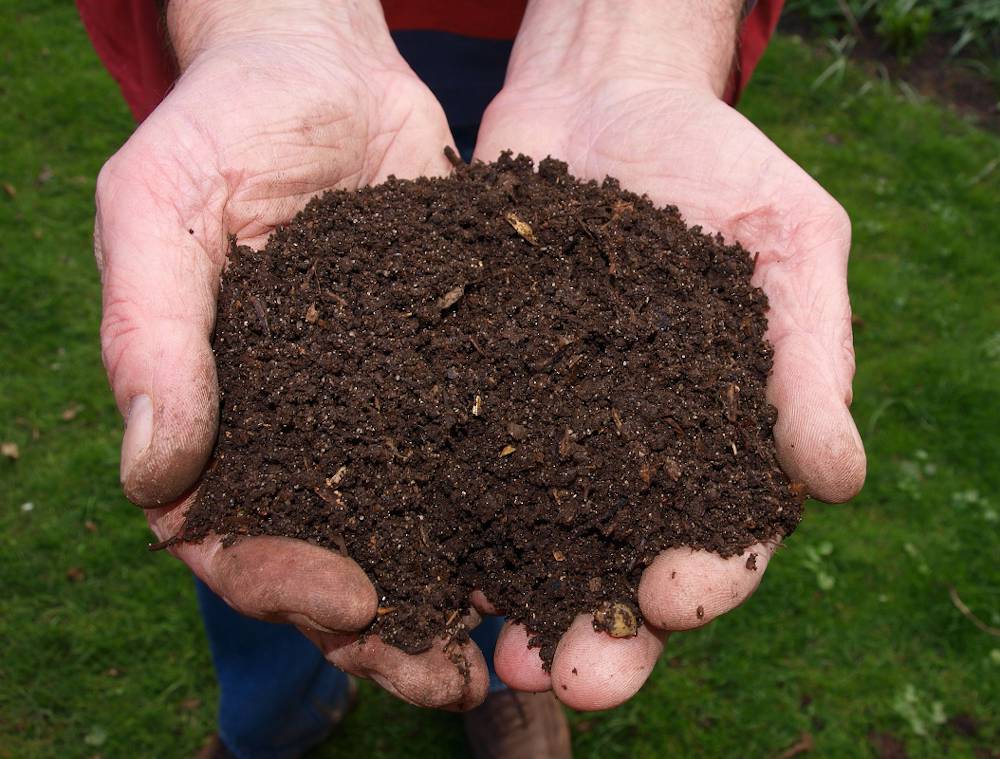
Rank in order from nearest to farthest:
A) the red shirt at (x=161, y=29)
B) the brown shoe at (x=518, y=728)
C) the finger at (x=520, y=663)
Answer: the finger at (x=520, y=663)
the red shirt at (x=161, y=29)
the brown shoe at (x=518, y=728)

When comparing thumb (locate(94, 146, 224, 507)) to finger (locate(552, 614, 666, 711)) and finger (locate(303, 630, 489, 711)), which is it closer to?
finger (locate(303, 630, 489, 711))

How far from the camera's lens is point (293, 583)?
1868mm

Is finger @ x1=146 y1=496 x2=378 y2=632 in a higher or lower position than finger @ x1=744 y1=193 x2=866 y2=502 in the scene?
lower

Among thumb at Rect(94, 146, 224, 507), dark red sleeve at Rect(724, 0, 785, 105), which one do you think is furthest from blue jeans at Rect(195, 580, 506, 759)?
dark red sleeve at Rect(724, 0, 785, 105)

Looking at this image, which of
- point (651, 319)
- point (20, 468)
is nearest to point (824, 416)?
point (651, 319)

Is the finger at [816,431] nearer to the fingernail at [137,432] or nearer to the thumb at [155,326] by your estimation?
the thumb at [155,326]

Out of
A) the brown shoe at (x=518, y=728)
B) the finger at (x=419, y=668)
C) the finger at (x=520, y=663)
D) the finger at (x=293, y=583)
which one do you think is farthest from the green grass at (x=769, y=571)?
the finger at (x=293, y=583)

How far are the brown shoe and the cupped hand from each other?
5.11 ft

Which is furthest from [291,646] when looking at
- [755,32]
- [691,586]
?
[755,32]

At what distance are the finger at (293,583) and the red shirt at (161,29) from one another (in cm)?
169

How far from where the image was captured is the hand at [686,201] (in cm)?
200

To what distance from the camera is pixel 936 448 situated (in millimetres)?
4312

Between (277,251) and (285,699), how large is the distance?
6.31 feet

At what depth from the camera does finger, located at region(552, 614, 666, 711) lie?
77.6 inches
